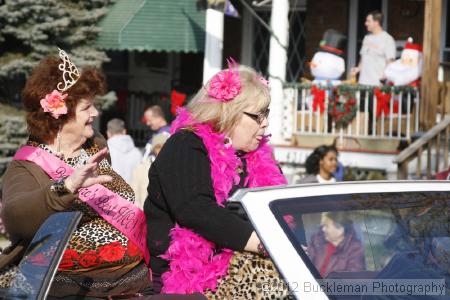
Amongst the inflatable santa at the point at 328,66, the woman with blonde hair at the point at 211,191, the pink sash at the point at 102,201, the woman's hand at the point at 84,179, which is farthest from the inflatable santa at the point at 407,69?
the woman's hand at the point at 84,179

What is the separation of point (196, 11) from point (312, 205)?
12.0m

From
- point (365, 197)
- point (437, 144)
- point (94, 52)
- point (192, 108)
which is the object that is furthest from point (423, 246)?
point (94, 52)

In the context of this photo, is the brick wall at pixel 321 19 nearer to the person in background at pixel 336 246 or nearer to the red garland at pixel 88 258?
the red garland at pixel 88 258

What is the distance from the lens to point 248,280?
3.43 metres

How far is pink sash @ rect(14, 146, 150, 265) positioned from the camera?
3893mm

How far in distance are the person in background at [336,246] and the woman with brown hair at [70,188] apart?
0.91m

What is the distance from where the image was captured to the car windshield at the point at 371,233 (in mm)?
3023

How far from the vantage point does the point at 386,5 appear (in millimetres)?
15195

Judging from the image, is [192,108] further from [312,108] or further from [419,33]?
[419,33]

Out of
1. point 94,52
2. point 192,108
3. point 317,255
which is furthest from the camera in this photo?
point 94,52

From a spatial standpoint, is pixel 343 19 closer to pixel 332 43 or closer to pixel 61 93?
pixel 332 43

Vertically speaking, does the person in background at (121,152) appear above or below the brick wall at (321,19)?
below

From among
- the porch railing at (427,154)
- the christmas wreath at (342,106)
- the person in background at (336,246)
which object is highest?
the person in background at (336,246)

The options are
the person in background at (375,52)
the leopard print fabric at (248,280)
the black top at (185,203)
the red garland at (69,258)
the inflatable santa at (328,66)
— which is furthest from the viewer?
the inflatable santa at (328,66)
